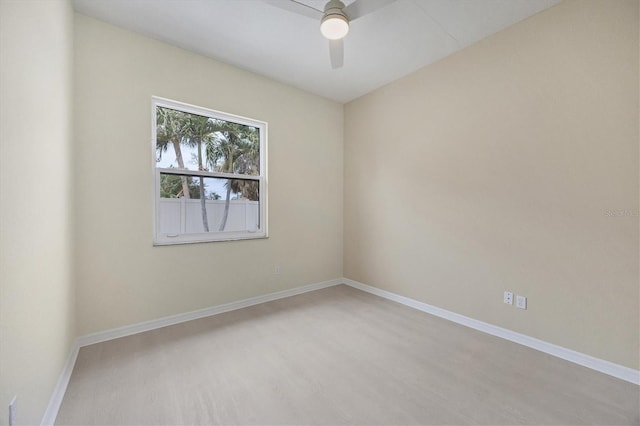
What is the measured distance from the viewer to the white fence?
2.63m

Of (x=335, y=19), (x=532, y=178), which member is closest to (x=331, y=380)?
(x=532, y=178)

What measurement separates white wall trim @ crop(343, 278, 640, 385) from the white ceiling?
268 centimetres

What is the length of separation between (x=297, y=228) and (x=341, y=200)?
893 mm

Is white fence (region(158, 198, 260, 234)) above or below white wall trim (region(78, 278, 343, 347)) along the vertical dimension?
above

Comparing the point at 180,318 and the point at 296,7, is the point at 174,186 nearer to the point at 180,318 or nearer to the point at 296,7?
the point at 180,318

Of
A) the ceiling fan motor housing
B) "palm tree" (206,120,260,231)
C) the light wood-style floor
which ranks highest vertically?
the ceiling fan motor housing

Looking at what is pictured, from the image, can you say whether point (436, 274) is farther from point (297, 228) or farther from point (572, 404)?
point (297, 228)

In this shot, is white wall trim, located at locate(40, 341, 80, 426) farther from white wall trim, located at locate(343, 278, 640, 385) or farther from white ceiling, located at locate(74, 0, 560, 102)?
white wall trim, located at locate(343, 278, 640, 385)

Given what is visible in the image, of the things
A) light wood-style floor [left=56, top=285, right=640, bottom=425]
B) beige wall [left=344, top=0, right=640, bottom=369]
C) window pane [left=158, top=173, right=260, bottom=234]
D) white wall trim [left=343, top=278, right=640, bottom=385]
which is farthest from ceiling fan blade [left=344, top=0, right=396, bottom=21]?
white wall trim [left=343, top=278, right=640, bottom=385]

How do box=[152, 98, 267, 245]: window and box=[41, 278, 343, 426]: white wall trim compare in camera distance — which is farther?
box=[152, 98, 267, 245]: window

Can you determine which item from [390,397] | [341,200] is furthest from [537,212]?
[341,200]

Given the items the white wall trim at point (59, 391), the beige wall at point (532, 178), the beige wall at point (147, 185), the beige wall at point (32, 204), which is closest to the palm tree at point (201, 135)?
the beige wall at point (147, 185)

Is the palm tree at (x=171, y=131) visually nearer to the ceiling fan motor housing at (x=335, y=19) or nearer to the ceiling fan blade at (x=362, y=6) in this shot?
the ceiling fan motor housing at (x=335, y=19)

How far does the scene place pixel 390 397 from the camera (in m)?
1.60
